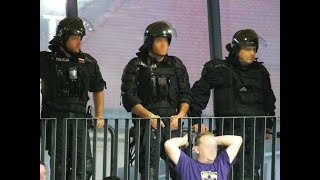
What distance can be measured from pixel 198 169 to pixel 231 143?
24cm

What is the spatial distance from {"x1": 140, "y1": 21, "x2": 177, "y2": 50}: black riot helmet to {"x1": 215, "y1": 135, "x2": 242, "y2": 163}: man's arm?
2.31ft

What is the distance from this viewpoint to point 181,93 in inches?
175

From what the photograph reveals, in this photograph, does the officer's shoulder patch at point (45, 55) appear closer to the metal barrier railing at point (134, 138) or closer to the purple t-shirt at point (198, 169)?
the metal barrier railing at point (134, 138)

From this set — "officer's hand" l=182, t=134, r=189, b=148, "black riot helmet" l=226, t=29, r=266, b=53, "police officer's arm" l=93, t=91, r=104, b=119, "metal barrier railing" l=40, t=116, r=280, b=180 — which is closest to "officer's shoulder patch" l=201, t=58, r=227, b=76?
"black riot helmet" l=226, t=29, r=266, b=53

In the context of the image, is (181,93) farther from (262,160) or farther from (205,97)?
(262,160)

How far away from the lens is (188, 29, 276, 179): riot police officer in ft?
15.0

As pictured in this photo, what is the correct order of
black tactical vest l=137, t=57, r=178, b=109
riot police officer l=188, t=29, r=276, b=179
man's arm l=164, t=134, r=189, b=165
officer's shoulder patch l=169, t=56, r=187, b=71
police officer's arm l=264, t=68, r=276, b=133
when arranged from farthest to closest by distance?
police officer's arm l=264, t=68, r=276, b=133 < riot police officer l=188, t=29, r=276, b=179 < officer's shoulder patch l=169, t=56, r=187, b=71 < black tactical vest l=137, t=57, r=178, b=109 < man's arm l=164, t=134, r=189, b=165

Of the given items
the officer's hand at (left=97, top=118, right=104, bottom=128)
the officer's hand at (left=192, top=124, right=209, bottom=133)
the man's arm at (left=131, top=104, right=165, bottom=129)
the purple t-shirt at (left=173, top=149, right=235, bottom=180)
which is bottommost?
the purple t-shirt at (left=173, top=149, right=235, bottom=180)

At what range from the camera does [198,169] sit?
4051 millimetres

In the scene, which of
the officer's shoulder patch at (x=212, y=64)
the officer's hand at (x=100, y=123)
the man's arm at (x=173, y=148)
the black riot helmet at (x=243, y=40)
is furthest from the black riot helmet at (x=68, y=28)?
the black riot helmet at (x=243, y=40)

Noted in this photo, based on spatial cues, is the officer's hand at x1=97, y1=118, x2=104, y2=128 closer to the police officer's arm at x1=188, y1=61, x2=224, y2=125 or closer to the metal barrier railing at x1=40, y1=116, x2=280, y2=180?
the metal barrier railing at x1=40, y1=116, x2=280, y2=180

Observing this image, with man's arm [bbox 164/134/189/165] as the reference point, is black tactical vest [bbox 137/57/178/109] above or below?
above

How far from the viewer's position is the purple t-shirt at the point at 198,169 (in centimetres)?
404
